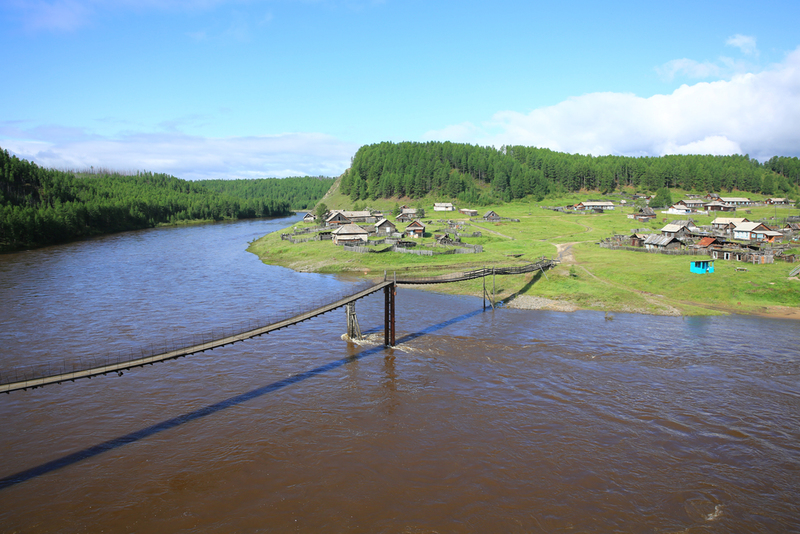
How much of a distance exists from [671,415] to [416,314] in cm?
2858

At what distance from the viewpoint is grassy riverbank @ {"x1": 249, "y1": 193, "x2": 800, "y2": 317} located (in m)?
54.2

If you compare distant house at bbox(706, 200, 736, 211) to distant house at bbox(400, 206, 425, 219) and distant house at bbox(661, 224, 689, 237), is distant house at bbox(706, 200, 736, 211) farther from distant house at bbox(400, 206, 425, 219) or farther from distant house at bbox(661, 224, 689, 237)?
distant house at bbox(400, 206, 425, 219)

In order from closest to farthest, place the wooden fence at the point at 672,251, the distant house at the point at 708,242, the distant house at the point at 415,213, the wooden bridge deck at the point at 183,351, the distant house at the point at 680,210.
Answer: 1. the wooden bridge deck at the point at 183,351
2. the wooden fence at the point at 672,251
3. the distant house at the point at 708,242
4. the distant house at the point at 680,210
5. the distant house at the point at 415,213

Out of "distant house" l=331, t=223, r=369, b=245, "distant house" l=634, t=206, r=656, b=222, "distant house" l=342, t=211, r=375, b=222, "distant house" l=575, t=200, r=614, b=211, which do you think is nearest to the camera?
"distant house" l=331, t=223, r=369, b=245

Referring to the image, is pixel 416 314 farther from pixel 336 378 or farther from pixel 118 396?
pixel 118 396

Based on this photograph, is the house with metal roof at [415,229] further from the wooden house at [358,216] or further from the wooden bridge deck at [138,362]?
the wooden bridge deck at [138,362]

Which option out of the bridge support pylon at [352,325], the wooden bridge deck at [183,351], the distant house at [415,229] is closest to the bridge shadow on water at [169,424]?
the bridge support pylon at [352,325]

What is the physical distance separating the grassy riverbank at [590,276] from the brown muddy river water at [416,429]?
5.48 m

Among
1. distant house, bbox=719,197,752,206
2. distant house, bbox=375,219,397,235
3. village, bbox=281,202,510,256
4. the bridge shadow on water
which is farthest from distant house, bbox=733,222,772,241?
the bridge shadow on water

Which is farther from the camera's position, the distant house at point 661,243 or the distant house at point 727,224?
the distant house at point 727,224

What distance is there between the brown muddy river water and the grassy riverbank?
5.48 meters

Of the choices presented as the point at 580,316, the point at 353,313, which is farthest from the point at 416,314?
the point at 580,316

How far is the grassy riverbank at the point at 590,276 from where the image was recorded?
54.2 m

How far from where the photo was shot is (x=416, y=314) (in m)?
53.6
